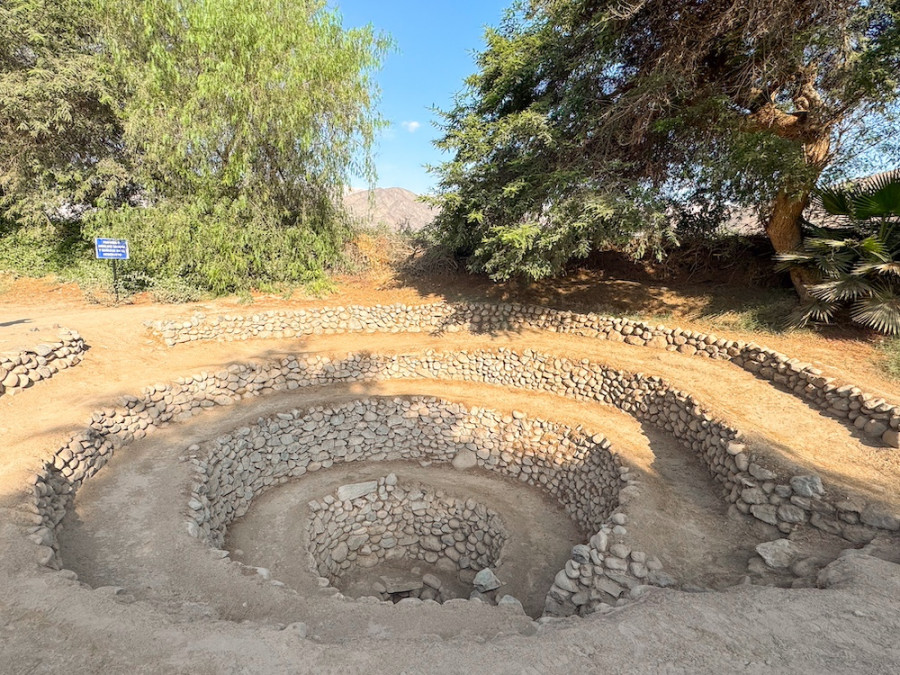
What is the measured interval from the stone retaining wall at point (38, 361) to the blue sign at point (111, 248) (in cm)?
300

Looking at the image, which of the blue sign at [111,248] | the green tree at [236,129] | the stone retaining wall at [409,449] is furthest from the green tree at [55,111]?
the stone retaining wall at [409,449]

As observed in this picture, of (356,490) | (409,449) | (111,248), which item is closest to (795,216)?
(409,449)

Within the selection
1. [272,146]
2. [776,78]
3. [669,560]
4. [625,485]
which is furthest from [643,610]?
[272,146]

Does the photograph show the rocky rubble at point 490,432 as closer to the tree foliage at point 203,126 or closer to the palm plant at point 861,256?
the palm plant at point 861,256

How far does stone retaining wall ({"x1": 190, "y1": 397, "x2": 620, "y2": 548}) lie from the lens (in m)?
8.99

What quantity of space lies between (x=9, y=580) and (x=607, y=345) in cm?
1285

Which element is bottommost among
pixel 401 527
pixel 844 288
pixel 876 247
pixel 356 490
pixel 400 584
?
pixel 400 584

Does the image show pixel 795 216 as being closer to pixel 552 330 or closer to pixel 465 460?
pixel 552 330

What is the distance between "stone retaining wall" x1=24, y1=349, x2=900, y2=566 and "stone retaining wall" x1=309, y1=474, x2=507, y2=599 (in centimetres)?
186

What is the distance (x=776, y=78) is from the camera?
29.5ft

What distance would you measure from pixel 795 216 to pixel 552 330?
7126 mm

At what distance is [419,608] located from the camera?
17.4 ft

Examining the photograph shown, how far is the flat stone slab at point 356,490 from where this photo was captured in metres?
10.1

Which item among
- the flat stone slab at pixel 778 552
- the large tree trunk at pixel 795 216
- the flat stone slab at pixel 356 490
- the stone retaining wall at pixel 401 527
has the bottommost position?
the stone retaining wall at pixel 401 527
